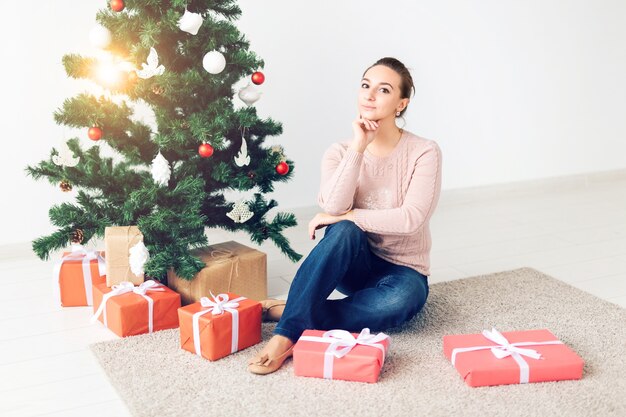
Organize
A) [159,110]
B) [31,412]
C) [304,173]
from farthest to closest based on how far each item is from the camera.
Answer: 1. [304,173]
2. [159,110]
3. [31,412]

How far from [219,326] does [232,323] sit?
4cm

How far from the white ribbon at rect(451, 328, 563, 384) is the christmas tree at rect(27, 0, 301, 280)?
2.90 ft

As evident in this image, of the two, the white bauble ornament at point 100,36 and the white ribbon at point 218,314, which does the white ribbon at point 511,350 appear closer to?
the white ribbon at point 218,314

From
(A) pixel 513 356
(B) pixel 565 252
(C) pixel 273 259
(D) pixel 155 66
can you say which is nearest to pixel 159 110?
(D) pixel 155 66

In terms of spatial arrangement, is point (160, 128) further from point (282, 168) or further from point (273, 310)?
point (273, 310)

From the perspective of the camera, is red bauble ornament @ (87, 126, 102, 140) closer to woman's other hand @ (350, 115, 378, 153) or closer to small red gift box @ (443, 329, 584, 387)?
woman's other hand @ (350, 115, 378, 153)

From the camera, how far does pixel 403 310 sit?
222 centimetres

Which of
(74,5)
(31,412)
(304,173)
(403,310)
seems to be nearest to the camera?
(31,412)

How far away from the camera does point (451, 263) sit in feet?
9.96

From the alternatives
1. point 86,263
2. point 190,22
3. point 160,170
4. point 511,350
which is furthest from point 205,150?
point 511,350

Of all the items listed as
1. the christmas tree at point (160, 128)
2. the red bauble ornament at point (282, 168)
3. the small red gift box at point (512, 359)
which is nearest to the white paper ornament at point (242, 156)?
the christmas tree at point (160, 128)

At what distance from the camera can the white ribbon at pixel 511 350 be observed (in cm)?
194

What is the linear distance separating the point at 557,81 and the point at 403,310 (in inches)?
101

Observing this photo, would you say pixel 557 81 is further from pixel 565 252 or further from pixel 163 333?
pixel 163 333
